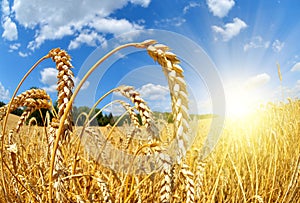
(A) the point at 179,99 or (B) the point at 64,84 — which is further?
(B) the point at 64,84

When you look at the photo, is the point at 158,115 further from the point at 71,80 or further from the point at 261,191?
the point at 71,80

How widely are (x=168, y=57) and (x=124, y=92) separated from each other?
27cm

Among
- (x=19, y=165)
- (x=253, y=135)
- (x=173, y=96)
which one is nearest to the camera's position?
(x=173, y=96)

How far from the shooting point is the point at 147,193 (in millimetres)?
1512

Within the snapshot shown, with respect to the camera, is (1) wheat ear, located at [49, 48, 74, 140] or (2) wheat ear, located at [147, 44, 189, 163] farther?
(1) wheat ear, located at [49, 48, 74, 140]

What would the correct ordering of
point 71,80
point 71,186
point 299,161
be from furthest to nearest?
1. point 299,161
2. point 71,186
3. point 71,80

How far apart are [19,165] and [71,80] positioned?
924mm

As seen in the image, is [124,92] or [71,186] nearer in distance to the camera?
[124,92]

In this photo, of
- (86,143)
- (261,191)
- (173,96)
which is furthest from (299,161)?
(173,96)

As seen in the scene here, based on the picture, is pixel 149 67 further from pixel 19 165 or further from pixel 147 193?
Answer: pixel 19 165

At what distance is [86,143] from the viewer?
1.72 m

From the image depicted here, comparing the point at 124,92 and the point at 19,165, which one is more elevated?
the point at 124,92

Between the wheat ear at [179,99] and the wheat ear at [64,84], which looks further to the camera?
the wheat ear at [64,84]

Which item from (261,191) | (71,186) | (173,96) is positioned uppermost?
(173,96)
